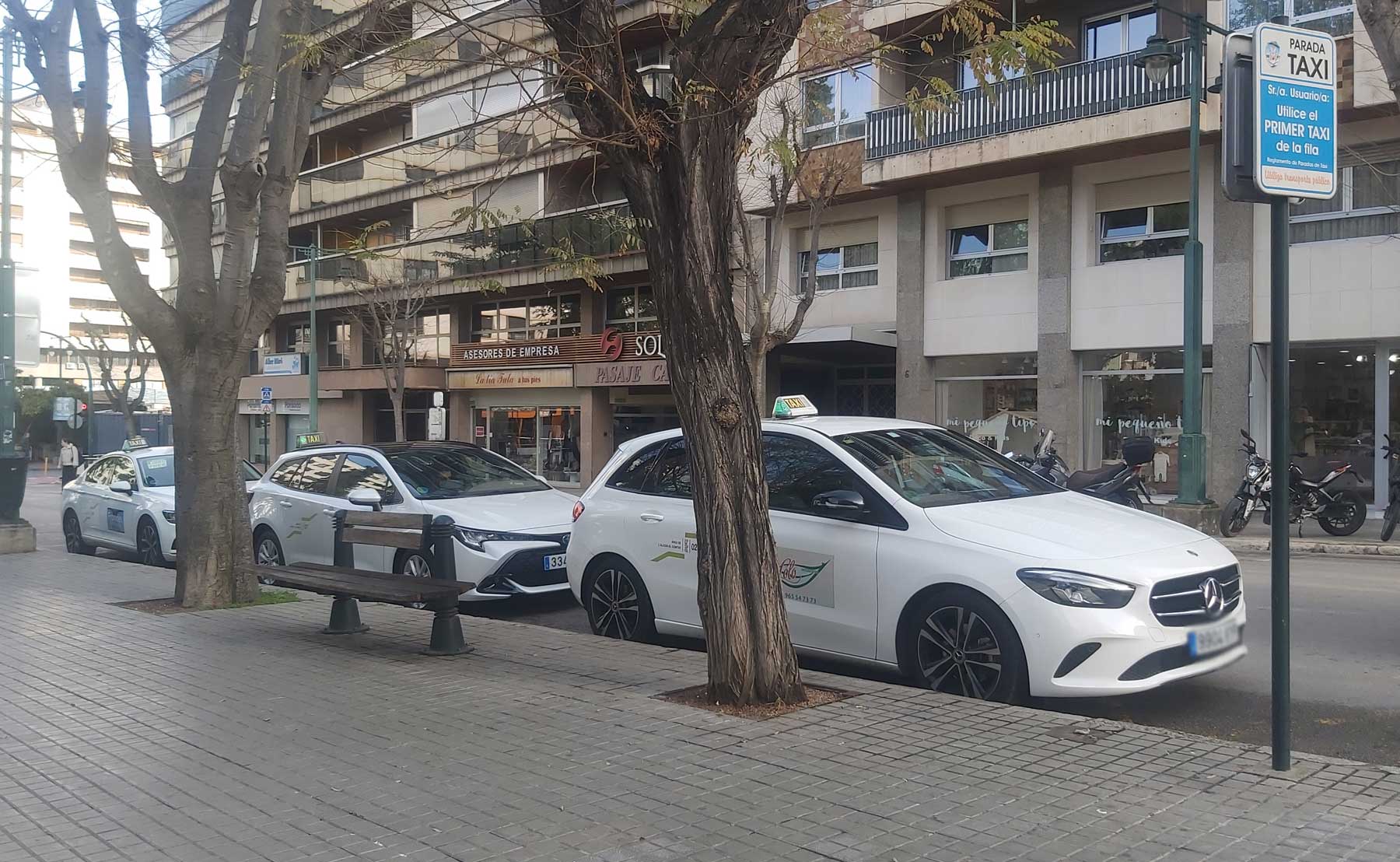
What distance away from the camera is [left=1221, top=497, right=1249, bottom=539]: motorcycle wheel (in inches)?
583

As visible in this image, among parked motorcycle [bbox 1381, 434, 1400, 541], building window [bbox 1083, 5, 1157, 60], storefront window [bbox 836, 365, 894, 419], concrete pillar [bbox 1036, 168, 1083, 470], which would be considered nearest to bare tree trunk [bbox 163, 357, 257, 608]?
parked motorcycle [bbox 1381, 434, 1400, 541]

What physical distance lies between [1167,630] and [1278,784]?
1.25 m

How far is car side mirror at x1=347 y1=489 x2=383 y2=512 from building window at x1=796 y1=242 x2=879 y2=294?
1437 cm

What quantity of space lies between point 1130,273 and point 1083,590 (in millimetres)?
15495

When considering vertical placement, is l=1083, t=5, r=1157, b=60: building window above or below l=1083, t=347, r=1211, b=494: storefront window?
above

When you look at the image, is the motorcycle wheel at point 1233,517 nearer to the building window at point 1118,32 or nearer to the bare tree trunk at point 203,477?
the building window at point 1118,32

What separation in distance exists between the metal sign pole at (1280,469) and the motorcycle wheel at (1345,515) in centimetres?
1144

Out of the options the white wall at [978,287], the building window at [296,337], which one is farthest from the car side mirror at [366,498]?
the building window at [296,337]

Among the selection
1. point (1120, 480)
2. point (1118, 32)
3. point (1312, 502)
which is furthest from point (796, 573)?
point (1118, 32)

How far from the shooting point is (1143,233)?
19.8 meters

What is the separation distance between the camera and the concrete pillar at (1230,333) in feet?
60.6

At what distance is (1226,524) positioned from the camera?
1489 cm

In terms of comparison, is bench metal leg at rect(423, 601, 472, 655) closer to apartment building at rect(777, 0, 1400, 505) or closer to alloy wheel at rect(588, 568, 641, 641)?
alloy wheel at rect(588, 568, 641, 641)

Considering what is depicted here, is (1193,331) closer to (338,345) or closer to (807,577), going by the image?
(807,577)
